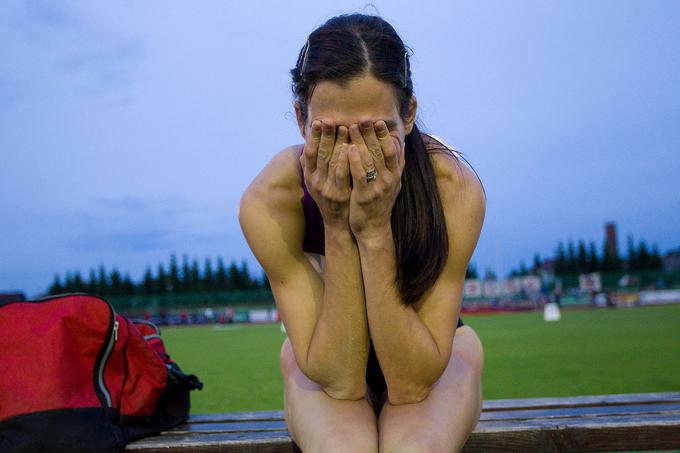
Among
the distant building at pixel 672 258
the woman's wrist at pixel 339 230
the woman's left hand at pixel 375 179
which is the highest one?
the woman's left hand at pixel 375 179

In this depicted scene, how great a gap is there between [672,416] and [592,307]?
3932 centimetres

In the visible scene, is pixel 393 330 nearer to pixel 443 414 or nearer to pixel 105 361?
pixel 443 414

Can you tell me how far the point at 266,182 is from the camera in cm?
242

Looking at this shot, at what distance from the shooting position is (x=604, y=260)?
7481 centimetres

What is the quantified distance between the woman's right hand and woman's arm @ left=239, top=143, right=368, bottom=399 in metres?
0.08

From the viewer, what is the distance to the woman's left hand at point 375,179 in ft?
6.68

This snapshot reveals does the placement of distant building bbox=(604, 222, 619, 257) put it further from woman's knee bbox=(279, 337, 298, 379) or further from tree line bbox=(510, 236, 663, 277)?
woman's knee bbox=(279, 337, 298, 379)

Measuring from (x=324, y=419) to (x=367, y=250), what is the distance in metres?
0.59

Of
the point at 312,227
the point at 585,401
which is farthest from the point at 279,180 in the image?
the point at 585,401

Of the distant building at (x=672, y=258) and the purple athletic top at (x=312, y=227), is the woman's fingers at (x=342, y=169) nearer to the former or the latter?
the purple athletic top at (x=312, y=227)

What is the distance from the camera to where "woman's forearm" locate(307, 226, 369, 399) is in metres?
2.18

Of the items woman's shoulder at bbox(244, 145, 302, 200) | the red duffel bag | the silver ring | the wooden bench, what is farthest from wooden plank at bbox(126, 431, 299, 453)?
the silver ring

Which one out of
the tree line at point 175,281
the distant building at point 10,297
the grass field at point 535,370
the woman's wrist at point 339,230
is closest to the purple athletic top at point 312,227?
the woman's wrist at point 339,230

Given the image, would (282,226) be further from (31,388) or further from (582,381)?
(582,381)
